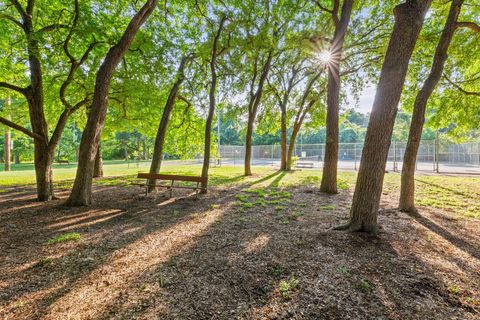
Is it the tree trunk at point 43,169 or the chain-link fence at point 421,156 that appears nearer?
the tree trunk at point 43,169

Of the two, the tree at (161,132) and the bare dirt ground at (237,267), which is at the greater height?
the tree at (161,132)

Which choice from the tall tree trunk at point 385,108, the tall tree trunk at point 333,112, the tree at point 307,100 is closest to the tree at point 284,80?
the tree at point 307,100

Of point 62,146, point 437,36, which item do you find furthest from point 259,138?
point 437,36

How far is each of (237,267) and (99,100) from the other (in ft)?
19.4

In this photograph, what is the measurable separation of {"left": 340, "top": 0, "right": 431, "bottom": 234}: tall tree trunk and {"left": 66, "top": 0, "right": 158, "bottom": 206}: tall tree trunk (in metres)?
6.28

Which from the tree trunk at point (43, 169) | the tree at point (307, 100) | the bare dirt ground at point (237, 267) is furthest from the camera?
the tree at point (307, 100)

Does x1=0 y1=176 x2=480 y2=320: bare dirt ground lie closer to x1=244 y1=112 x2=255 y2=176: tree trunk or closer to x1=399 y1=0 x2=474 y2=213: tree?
x1=399 y1=0 x2=474 y2=213: tree

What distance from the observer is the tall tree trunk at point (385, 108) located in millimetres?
3805

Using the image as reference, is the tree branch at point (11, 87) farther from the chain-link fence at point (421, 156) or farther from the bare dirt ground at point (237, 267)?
the chain-link fence at point (421, 156)

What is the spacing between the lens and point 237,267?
3.20m

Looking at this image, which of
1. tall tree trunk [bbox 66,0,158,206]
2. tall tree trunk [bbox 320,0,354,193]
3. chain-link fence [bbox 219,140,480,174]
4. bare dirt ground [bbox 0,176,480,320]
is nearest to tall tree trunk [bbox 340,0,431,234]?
bare dirt ground [bbox 0,176,480,320]

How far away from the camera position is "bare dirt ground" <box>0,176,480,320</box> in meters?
2.35

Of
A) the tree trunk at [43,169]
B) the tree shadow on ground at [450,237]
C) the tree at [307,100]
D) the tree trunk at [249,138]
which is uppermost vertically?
the tree at [307,100]

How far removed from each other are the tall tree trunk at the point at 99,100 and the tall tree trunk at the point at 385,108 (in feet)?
20.6
